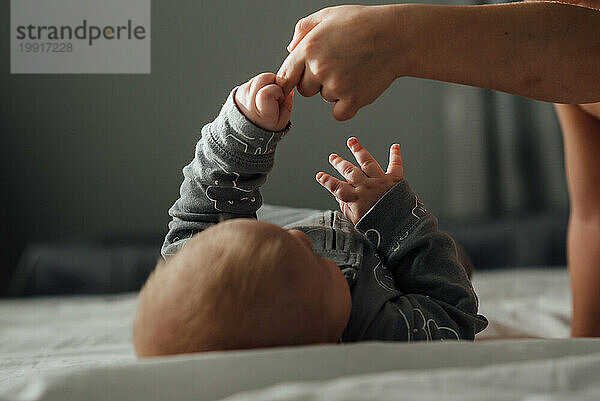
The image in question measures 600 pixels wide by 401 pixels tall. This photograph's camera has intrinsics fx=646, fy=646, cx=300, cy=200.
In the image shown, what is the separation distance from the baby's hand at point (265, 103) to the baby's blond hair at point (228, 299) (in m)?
0.15

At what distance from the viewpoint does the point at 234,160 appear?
65 centimetres

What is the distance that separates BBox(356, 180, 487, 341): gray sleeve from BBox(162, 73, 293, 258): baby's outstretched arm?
13 centimetres

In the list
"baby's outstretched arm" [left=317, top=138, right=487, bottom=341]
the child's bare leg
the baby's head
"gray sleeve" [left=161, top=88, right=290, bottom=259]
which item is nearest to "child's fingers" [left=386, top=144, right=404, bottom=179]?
"baby's outstretched arm" [left=317, top=138, right=487, bottom=341]

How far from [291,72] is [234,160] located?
12 centimetres

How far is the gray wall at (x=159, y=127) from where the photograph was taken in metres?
1.33

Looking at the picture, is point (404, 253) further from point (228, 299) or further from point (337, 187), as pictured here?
point (228, 299)

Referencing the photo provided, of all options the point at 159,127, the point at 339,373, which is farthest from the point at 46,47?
the point at 339,373

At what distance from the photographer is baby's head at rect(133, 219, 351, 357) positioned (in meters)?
0.45

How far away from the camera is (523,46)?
1.86 feet

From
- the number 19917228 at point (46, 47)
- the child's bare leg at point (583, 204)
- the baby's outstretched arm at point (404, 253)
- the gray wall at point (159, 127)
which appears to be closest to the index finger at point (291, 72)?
the baby's outstretched arm at point (404, 253)

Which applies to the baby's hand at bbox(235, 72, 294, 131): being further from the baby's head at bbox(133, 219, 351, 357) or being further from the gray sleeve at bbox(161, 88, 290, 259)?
the baby's head at bbox(133, 219, 351, 357)

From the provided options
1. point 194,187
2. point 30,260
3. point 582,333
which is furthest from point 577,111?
point 30,260

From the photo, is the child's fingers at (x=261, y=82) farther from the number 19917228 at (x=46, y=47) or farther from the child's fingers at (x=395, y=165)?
the number 19917228 at (x=46, y=47)

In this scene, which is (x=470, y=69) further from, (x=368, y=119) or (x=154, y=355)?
(x=368, y=119)
